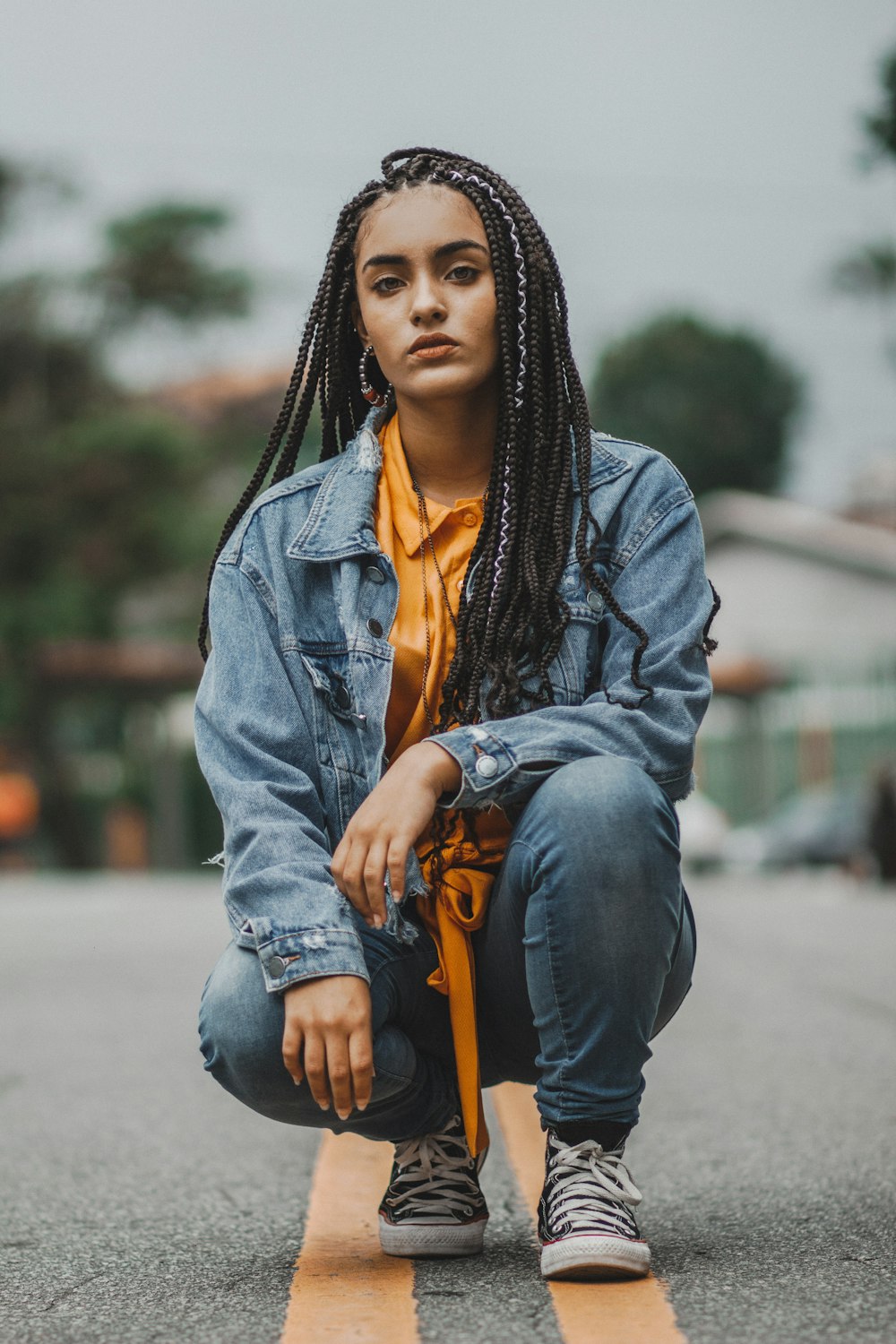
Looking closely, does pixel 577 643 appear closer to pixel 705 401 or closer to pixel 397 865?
pixel 397 865

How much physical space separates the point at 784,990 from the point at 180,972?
A: 267 centimetres

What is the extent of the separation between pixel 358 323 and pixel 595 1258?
1554mm

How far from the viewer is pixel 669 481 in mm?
3117

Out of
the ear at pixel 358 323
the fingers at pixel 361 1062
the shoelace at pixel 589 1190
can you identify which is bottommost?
the shoelace at pixel 589 1190

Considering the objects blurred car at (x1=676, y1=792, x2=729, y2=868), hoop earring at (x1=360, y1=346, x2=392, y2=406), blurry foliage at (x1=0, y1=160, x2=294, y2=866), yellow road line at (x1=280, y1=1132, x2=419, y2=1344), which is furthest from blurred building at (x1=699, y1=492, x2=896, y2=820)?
hoop earring at (x1=360, y1=346, x2=392, y2=406)

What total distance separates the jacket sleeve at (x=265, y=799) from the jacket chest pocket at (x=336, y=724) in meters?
0.03

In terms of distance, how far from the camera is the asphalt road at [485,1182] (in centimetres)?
261

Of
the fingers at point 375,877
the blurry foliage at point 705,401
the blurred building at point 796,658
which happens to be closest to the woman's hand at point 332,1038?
the fingers at point 375,877

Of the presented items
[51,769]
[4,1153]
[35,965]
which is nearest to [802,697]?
[51,769]

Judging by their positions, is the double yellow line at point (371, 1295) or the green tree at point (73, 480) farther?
the green tree at point (73, 480)

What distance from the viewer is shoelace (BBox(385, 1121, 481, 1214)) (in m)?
3.03

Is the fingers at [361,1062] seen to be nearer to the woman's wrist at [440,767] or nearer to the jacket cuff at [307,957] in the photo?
the jacket cuff at [307,957]

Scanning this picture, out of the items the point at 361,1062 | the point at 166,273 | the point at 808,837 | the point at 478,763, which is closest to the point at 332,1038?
the point at 361,1062

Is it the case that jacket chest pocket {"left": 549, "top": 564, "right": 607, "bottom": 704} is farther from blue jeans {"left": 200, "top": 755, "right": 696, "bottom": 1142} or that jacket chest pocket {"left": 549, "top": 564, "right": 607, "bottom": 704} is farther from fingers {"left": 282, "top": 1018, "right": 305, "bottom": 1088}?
fingers {"left": 282, "top": 1018, "right": 305, "bottom": 1088}
